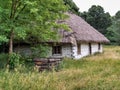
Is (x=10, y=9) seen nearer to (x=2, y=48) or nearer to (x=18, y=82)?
(x=2, y=48)

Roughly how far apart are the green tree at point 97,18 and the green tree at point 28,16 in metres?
38.6

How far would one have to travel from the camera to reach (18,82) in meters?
10.9

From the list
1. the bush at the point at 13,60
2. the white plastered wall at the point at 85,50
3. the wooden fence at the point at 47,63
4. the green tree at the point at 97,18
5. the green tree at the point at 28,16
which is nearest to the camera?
the wooden fence at the point at 47,63

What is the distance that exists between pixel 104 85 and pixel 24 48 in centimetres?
1781

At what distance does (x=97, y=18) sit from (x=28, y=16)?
40.7m

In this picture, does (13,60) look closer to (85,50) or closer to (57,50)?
(57,50)

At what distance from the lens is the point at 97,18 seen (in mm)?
61062

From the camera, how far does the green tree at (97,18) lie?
6078 cm

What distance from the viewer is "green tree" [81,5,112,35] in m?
60.8

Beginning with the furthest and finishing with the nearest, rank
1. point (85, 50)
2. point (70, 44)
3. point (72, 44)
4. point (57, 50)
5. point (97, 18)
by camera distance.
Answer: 1. point (97, 18)
2. point (85, 50)
3. point (57, 50)
4. point (70, 44)
5. point (72, 44)

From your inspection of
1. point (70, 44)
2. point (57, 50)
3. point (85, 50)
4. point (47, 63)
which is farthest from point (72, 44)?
point (47, 63)

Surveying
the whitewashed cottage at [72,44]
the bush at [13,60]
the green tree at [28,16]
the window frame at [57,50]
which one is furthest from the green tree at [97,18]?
the bush at [13,60]

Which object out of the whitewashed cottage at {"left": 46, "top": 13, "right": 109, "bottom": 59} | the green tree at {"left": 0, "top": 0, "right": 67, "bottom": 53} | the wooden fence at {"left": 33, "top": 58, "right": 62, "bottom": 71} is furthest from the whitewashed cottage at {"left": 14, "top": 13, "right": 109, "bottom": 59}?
the wooden fence at {"left": 33, "top": 58, "right": 62, "bottom": 71}

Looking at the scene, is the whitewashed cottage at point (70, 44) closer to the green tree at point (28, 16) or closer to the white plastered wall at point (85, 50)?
the white plastered wall at point (85, 50)
